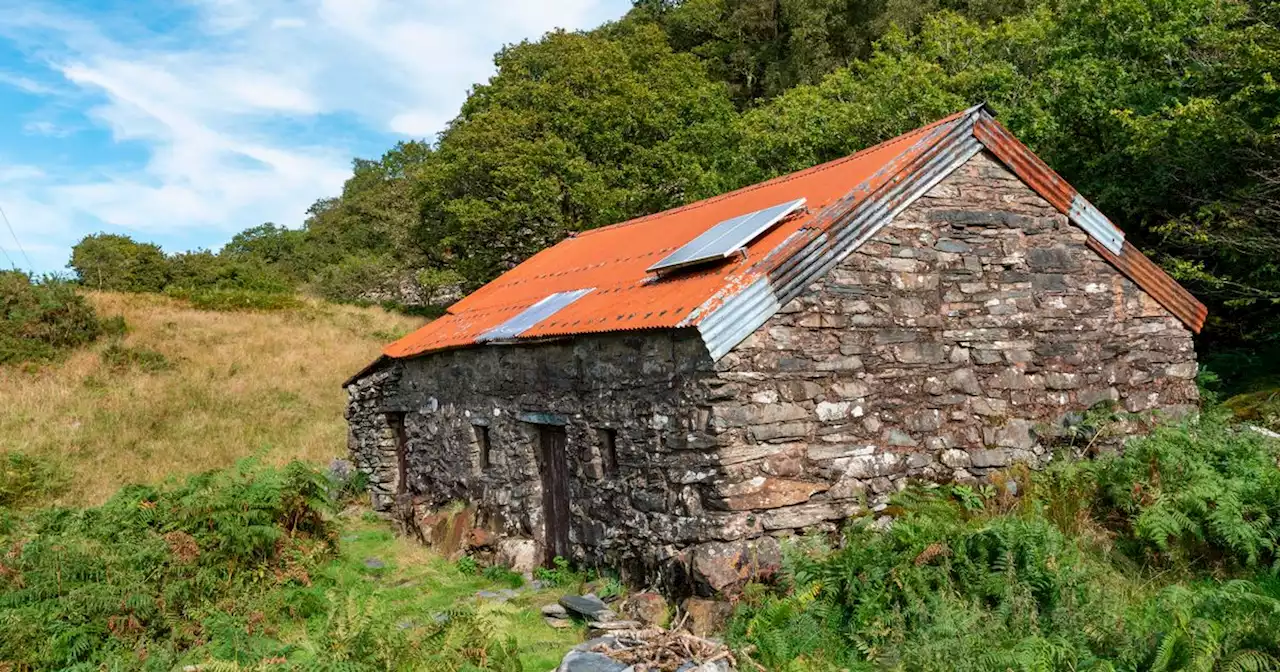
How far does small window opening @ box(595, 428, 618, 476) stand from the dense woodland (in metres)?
7.78

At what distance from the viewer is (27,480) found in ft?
43.8

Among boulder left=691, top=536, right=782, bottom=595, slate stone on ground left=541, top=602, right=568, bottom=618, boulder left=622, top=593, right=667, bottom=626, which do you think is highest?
boulder left=691, top=536, right=782, bottom=595

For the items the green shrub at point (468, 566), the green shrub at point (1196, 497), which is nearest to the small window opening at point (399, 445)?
the green shrub at point (468, 566)

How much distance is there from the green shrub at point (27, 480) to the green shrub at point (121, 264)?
1789 cm

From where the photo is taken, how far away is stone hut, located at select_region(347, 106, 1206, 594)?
20.8 ft

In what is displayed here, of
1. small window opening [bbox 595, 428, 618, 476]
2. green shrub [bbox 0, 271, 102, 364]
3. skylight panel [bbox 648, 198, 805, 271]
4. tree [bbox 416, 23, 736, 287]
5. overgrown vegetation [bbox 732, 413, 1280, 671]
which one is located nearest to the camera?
overgrown vegetation [bbox 732, 413, 1280, 671]

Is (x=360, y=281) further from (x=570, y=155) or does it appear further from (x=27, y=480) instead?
(x=27, y=480)

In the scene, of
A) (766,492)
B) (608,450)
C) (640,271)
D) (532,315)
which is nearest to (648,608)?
(766,492)

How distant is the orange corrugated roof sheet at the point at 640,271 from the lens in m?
6.82

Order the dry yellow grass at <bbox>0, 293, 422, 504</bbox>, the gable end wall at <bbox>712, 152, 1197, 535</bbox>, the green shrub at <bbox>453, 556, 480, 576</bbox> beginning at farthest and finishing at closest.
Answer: the dry yellow grass at <bbox>0, 293, 422, 504</bbox>, the green shrub at <bbox>453, 556, 480, 576</bbox>, the gable end wall at <bbox>712, 152, 1197, 535</bbox>

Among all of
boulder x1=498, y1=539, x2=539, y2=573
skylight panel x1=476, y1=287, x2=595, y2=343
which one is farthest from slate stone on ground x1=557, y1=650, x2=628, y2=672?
skylight panel x1=476, y1=287, x2=595, y2=343

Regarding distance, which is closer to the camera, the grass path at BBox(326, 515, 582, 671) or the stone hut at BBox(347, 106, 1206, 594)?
the grass path at BBox(326, 515, 582, 671)

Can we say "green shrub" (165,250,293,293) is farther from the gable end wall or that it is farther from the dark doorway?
the gable end wall

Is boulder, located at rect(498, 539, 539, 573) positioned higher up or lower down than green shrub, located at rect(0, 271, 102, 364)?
lower down
